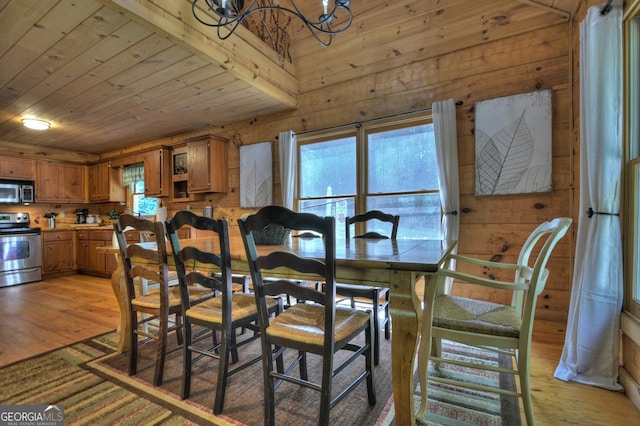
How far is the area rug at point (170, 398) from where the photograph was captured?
57.2 inches

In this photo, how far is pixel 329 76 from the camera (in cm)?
362

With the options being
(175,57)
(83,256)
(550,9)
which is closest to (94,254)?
(83,256)

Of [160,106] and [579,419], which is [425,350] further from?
[160,106]

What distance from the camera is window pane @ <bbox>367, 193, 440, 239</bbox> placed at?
10.1ft

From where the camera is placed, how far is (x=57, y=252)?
5.21 m

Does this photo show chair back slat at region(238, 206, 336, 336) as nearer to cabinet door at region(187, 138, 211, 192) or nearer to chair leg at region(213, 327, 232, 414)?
chair leg at region(213, 327, 232, 414)

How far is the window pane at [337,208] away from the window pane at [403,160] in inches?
13.3

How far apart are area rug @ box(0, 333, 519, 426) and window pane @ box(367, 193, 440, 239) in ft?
4.73

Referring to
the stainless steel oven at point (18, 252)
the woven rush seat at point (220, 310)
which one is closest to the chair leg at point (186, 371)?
the woven rush seat at point (220, 310)

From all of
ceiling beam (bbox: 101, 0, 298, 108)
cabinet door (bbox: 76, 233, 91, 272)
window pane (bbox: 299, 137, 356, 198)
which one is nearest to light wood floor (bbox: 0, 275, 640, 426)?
cabinet door (bbox: 76, 233, 91, 272)

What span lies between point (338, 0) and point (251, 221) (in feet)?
4.24

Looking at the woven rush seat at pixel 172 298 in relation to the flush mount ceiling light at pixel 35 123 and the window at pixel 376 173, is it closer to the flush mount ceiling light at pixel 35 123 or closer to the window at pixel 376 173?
the window at pixel 376 173

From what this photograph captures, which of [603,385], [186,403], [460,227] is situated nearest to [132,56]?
[186,403]

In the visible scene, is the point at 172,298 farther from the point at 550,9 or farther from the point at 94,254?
the point at 94,254
